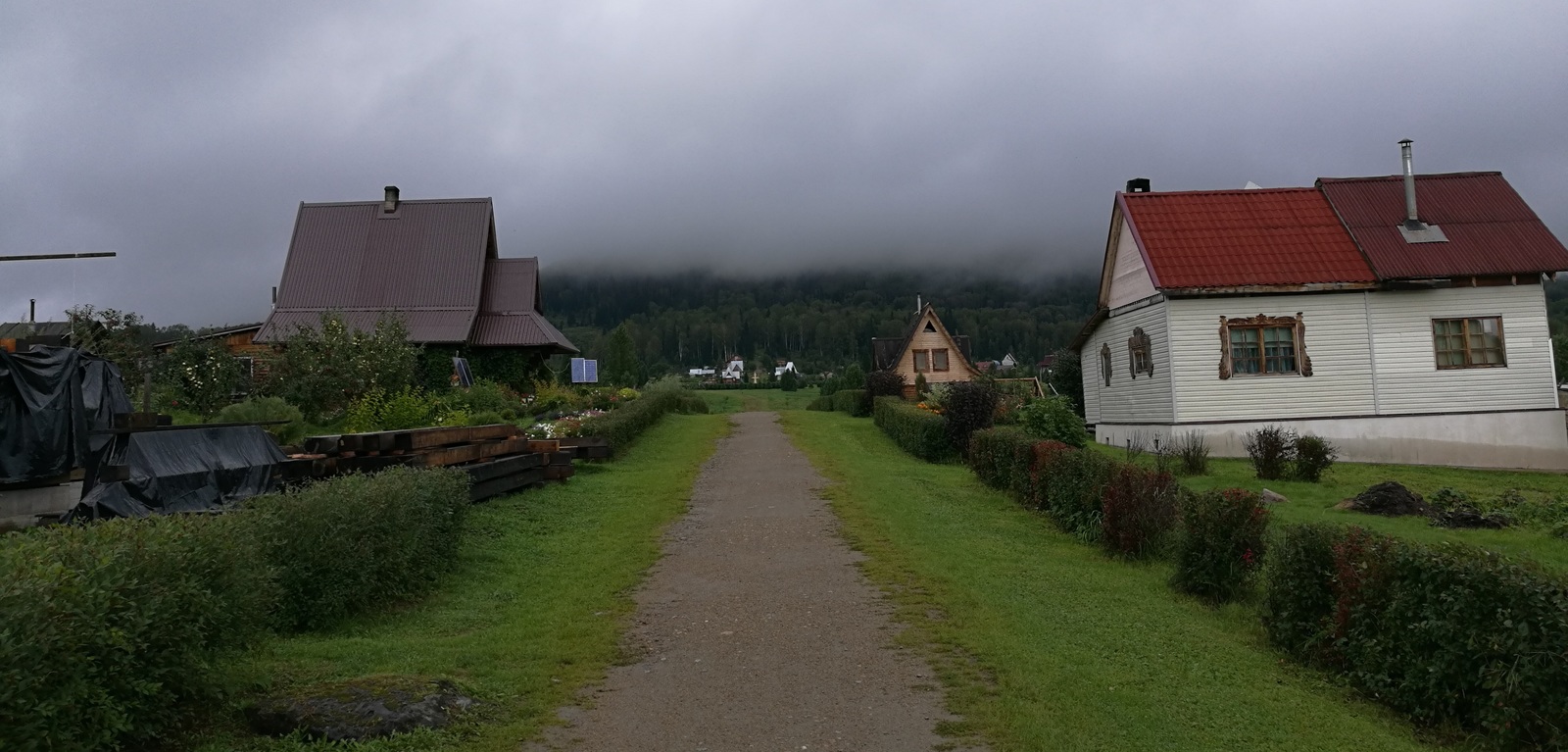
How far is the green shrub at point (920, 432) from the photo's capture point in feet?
81.6

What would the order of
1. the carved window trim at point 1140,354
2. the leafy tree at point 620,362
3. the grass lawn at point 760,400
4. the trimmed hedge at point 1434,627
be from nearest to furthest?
the trimmed hedge at point 1434,627 → the carved window trim at point 1140,354 → the grass lawn at point 760,400 → the leafy tree at point 620,362

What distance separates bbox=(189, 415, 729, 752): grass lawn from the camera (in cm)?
616

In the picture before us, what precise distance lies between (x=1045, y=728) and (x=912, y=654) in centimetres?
176

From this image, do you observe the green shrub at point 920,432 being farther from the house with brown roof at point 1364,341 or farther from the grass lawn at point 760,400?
the grass lawn at point 760,400

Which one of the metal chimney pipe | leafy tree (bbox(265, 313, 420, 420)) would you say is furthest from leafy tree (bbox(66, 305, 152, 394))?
the metal chimney pipe

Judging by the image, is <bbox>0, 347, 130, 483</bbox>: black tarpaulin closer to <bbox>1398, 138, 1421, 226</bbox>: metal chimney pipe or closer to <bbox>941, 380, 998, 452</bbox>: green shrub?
<bbox>941, 380, 998, 452</bbox>: green shrub

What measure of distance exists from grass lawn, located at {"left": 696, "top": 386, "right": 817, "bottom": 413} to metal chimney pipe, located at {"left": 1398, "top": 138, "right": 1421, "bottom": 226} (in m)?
36.5

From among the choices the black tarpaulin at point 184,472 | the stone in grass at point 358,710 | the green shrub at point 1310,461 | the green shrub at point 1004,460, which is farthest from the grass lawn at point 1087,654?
the black tarpaulin at point 184,472

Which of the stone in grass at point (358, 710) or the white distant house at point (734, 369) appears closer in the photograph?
the stone in grass at point (358, 710)

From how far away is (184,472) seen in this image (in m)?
11.4

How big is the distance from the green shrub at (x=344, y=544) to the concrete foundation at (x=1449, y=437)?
63.5ft

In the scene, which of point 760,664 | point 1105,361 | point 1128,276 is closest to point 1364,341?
point 1128,276

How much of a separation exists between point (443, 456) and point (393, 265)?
27625mm


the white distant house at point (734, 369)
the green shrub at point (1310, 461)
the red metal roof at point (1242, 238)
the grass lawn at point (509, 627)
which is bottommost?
the grass lawn at point (509, 627)
